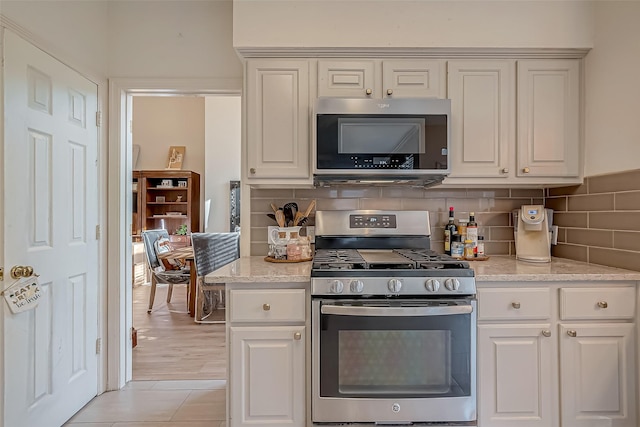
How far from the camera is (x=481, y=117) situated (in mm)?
1913

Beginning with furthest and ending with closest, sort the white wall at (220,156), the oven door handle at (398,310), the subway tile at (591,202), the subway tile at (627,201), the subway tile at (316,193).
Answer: the white wall at (220,156)
the subway tile at (316,193)
the subway tile at (591,202)
the subway tile at (627,201)
the oven door handle at (398,310)

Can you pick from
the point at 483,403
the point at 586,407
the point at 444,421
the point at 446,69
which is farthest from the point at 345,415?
the point at 446,69

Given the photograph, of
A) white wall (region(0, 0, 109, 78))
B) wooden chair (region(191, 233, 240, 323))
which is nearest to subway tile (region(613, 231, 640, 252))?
white wall (region(0, 0, 109, 78))

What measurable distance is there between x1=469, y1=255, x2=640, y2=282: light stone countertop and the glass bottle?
27cm

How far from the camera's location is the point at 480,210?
2.20 meters

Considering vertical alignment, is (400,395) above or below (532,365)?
below

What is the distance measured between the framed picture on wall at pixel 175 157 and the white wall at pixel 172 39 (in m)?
3.94

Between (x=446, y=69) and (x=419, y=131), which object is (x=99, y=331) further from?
(x=446, y=69)

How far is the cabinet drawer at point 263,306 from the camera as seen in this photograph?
1563 mm

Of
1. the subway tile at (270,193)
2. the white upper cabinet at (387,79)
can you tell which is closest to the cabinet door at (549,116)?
the white upper cabinet at (387,79)

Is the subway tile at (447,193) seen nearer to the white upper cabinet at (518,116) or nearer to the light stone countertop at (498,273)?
the white upper cabinet at (518,116)

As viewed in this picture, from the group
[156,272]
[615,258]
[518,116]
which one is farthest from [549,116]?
[156,272]

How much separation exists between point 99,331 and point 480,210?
2479 mm

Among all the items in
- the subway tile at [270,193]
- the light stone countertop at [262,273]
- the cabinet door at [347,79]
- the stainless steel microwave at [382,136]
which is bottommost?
the light stone countertop at [262,273]
